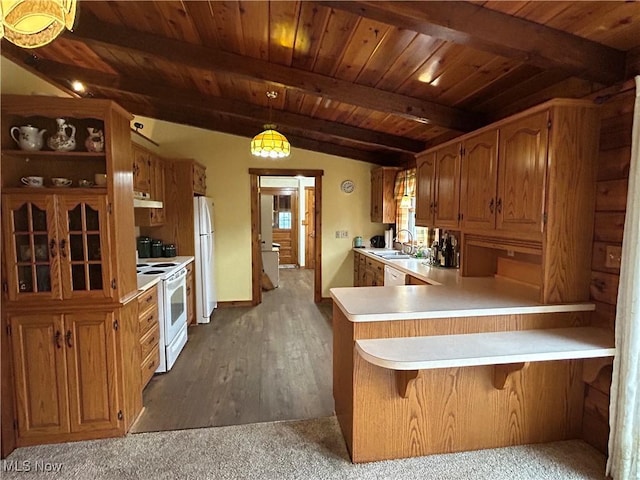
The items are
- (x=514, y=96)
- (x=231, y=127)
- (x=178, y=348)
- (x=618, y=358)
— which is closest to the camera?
(x=618, y=358)

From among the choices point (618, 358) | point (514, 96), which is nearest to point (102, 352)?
point (618, 358)

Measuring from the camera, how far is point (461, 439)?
2.18 metres

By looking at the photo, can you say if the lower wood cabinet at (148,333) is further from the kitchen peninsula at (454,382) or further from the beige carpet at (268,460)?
the kitchen peninsula at (454,382)

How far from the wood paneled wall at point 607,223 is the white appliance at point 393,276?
1726mm

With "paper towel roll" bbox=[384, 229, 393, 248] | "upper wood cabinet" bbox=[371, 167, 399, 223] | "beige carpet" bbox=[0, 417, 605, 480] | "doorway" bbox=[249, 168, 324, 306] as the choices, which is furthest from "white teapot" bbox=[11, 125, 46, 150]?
"paper towel roll" bbox=[384, 229, 393, 248]

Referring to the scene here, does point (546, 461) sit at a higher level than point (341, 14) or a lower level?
lower

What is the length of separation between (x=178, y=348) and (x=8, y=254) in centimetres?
189

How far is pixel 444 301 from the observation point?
224cm

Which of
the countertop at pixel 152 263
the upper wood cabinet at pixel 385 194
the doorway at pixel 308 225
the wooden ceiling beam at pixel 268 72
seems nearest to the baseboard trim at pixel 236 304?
the countertop at pixel 152 263

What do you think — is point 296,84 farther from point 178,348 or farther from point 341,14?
point 178,348

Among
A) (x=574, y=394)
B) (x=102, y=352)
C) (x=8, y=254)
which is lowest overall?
(x=574, y=394)

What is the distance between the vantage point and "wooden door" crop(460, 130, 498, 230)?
2531mm

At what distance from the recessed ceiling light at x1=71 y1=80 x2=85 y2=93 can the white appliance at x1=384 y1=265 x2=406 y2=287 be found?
146 inches

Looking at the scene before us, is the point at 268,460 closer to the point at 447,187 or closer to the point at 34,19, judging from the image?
the point at 34,19
